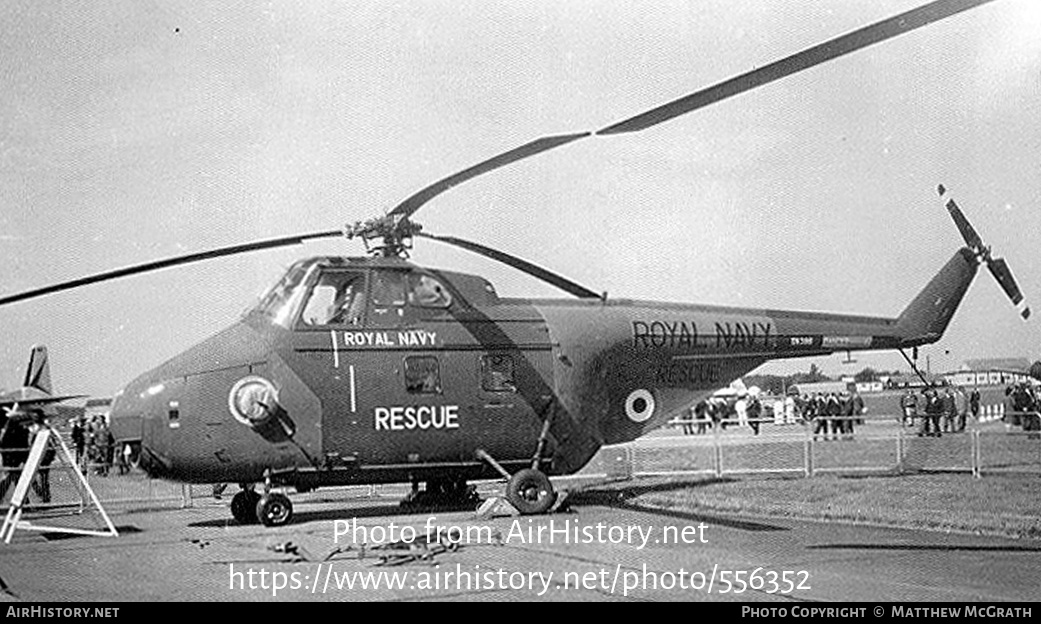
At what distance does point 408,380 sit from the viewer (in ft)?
48.3

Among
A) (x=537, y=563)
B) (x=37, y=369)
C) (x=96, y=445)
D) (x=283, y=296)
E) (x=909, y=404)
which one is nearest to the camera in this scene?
(x=537, y=563)

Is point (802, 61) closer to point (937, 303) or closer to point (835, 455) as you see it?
point (937, 303)

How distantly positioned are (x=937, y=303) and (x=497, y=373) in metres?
8.48

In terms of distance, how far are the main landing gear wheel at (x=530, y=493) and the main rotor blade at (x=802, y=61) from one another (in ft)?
18.9

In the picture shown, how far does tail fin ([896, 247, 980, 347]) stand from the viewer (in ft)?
61.1

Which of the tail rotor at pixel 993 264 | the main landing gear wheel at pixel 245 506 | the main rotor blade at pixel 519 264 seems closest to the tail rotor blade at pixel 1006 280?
the tail rotor at pixel 993 264

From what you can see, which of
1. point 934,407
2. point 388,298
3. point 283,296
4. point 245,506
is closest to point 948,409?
point 934,407

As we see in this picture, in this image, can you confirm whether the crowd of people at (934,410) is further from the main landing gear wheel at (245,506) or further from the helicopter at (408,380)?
the main landing gear wheel at (245,506)

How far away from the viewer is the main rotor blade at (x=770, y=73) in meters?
7.68

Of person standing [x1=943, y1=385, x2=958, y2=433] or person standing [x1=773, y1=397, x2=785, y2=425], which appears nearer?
person standing [x1=943, y1=385, x2=958, y2=433]

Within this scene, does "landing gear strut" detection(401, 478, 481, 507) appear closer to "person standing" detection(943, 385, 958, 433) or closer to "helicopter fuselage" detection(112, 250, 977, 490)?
"helicopter fuselage" detection(112, 250, 977, 490)

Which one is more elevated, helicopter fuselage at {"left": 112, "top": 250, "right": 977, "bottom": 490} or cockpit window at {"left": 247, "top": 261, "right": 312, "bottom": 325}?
cockpit window at {"left": 247, "top": 261, "right": 312, "bottom": 325}

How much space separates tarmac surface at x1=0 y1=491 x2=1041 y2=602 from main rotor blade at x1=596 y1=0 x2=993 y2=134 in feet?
13.0

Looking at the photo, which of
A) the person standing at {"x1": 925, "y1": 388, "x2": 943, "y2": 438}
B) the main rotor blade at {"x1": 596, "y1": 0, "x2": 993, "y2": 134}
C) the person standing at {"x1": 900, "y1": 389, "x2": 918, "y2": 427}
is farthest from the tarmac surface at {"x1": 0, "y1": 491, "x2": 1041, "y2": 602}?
the person standing at {"x1": 900, "y1": 389, "x2": 918, "y2": 427}
